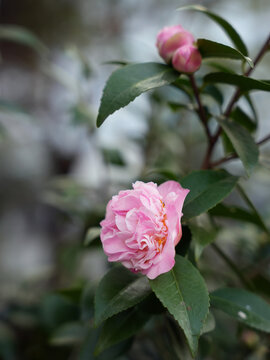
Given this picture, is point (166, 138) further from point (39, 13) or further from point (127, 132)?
point (39, 13)

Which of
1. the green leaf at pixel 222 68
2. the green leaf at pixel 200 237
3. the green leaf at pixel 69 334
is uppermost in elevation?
the green leaf at pixel 222 68

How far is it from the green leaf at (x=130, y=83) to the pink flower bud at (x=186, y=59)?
0.06 ft

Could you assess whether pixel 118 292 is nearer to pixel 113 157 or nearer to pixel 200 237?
pixel 200 237

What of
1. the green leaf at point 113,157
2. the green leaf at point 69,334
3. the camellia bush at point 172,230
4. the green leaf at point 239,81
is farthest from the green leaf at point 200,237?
the green leaf at point 113,157

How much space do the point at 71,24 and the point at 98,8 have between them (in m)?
0.24

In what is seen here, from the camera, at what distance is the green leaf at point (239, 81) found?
1.82 ft

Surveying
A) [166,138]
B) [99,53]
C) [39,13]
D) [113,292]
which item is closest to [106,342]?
[113,292]

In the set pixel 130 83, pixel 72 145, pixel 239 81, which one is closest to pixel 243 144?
pixel 239 81

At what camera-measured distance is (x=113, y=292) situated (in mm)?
526

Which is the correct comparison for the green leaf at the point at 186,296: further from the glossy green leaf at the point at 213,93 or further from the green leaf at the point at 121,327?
the glossy green leaf at the point at 213,93

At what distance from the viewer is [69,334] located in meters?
0.89

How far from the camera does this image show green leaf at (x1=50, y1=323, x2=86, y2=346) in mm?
874

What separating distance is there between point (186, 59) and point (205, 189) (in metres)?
0.20

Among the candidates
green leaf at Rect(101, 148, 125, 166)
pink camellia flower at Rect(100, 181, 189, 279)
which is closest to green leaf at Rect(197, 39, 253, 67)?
pink camellia flower at Rect(100, 181, 189, 279)
